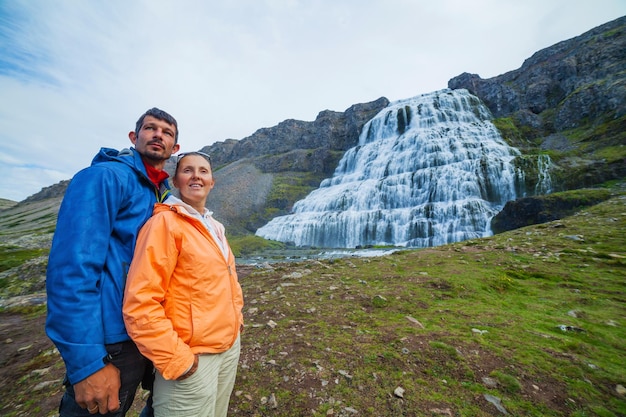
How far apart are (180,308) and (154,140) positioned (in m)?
1.82

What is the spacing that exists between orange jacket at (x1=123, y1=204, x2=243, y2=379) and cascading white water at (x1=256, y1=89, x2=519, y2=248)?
1192 inches

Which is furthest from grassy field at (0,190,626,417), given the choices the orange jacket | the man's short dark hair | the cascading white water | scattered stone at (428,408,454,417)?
the cascading white water

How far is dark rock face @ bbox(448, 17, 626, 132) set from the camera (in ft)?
145

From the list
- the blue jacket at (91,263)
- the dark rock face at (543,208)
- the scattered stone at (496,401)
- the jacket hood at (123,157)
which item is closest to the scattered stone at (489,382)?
the scattered stone at (496,401)

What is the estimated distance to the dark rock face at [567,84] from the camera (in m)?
44.3

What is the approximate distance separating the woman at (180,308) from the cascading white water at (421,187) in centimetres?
3026

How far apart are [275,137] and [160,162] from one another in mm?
131874

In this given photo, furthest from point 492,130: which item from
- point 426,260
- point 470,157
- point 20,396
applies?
point 20,396

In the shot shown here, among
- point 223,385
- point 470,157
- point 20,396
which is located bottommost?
point 20,396

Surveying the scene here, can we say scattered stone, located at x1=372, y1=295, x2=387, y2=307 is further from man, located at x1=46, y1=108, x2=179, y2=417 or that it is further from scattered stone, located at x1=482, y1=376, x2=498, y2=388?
man, located at x1=46, y1=108, x2=179, y2=417

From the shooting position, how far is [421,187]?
121 ft

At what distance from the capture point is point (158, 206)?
258 cm

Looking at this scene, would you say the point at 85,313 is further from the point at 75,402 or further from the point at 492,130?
the point at 492,130

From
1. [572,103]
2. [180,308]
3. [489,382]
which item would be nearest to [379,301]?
[489,382]
